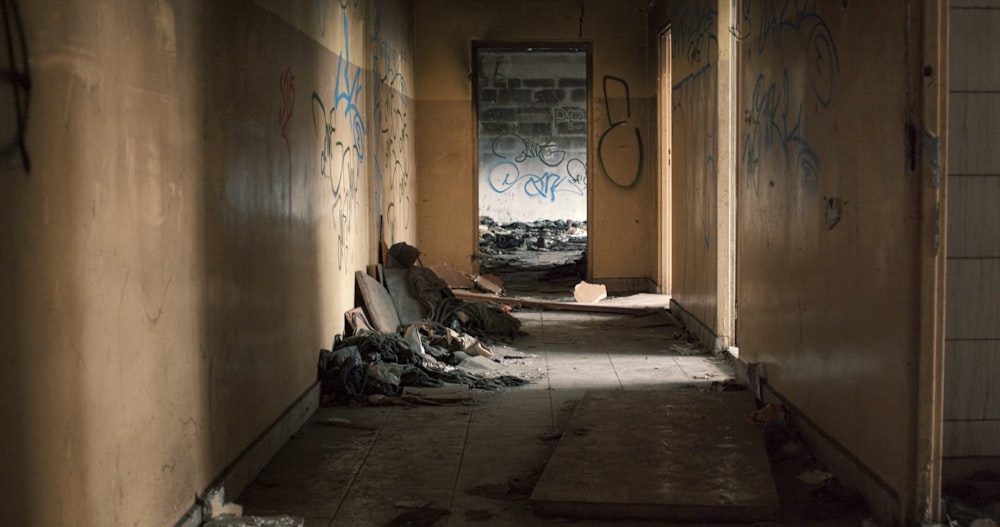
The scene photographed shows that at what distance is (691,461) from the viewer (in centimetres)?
369

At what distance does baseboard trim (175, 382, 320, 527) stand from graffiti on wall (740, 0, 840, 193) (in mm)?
2462

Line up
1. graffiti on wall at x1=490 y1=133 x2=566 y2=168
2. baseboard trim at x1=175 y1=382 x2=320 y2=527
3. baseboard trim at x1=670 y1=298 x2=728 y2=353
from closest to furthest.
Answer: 1. baseboard trim at x1=175 y1=382 x2=320 y2=527
2. baseboard trim at x1=670 y1=298 x2=728 y2=353
3. graffiti on wall at x1=490 y1=133 x2=566 y2=168

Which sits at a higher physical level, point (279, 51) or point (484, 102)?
point (484, 102)

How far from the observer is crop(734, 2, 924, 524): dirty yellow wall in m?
2.86

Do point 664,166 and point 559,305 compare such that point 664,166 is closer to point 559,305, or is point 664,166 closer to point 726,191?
point 559,305

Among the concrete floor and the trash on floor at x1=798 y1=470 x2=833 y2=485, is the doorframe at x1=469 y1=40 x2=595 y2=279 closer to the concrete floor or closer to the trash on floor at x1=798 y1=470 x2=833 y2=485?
the concrete floor

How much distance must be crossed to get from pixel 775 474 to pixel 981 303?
105 centimetres

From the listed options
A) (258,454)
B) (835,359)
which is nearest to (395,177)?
(258,454)

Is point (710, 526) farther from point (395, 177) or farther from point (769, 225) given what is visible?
point (395, 177)

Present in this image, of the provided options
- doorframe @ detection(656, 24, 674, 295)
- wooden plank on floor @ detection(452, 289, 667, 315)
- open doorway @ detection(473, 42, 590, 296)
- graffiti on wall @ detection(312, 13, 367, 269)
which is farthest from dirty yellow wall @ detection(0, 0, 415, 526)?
open doorway @ detection(473, 42, 590, 296)

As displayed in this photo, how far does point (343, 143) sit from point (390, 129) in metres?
2.46

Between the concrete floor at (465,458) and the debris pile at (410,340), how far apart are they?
18 cm

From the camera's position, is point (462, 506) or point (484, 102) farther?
point (484, 102)

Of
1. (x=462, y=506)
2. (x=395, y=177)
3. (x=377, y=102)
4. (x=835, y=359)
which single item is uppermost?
(x=377, y=102)
